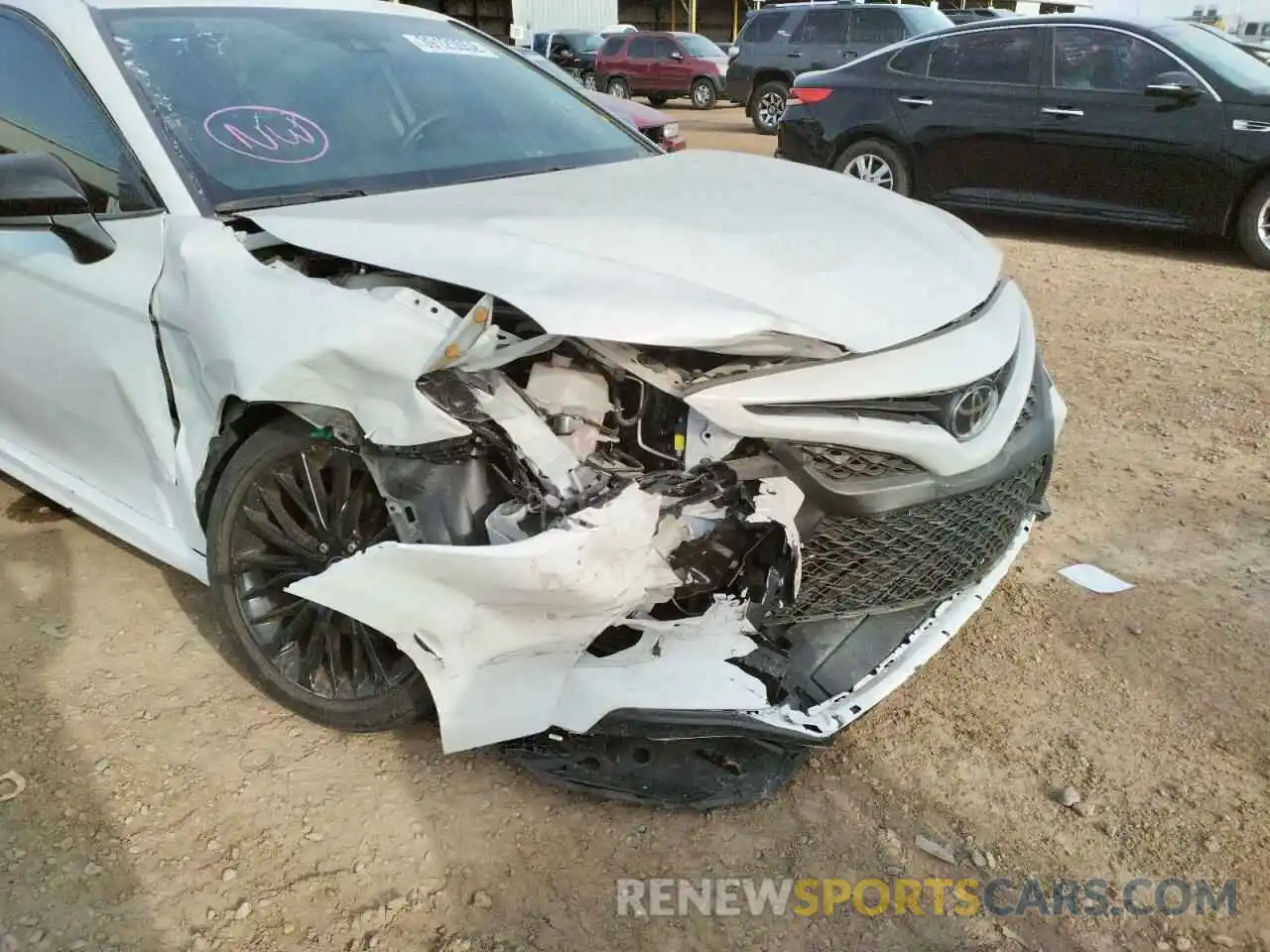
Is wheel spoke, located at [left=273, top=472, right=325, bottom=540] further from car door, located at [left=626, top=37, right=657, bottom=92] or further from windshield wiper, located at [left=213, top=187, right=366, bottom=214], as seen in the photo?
car door, located at [left=626, top=37, right=657, bottom=92]

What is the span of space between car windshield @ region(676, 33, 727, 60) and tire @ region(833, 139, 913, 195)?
13.1 m

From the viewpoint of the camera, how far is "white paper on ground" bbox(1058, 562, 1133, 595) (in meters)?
3.08

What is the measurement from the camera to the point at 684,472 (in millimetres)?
2000

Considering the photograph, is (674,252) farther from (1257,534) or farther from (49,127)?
(1257,534)

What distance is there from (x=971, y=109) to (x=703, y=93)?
45.3ft

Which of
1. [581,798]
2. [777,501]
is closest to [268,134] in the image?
[777,501]

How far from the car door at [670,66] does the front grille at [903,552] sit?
1948 centimetres

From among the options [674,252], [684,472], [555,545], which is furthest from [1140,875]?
[674,252]

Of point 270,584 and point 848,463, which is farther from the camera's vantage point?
point 270,584

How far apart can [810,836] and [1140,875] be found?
68cm

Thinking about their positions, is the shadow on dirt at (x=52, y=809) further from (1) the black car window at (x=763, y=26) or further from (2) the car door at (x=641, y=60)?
(2) the car door at (x=641, y=60)

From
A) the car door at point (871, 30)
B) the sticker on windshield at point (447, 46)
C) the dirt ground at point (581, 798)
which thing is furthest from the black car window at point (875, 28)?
the dirt ground at point (581, 798)

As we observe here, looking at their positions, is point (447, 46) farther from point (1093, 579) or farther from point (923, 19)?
point (923, 19)

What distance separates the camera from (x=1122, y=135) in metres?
6.84
